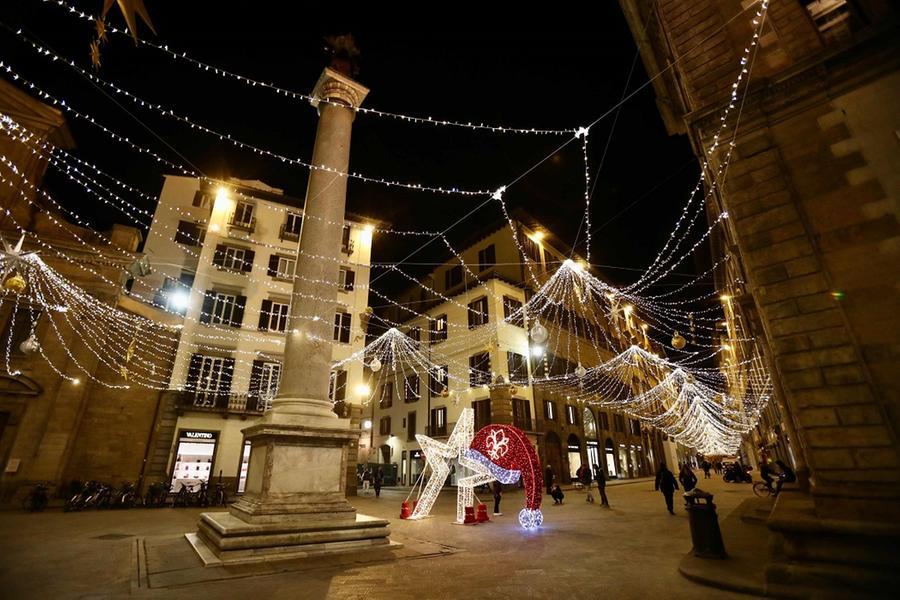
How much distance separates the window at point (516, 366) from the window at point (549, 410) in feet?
7.85

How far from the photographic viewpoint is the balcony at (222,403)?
18328 mm

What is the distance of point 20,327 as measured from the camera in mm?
15445

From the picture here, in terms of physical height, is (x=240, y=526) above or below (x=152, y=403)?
below

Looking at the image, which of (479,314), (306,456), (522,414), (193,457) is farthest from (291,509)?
(479,314)

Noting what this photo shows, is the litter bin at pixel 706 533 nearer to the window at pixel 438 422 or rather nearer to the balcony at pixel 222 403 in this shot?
the balcony at pixel 222 403

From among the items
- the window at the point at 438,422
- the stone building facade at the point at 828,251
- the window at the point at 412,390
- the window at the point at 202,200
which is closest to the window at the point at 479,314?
the window at the point at 438,422

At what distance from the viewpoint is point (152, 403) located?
59.1 feet

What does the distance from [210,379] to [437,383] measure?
1336cm

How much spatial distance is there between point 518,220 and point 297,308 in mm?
21705

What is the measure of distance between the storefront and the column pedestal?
12142 mm

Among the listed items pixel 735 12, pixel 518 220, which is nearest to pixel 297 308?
pixel 735 12

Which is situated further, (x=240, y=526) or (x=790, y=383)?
(x=240, y=526)

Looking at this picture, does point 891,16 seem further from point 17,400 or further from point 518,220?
point 17,400

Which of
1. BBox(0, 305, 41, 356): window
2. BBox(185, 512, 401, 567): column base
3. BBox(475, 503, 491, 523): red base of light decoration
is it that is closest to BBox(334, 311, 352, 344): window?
BBox(0, 305, 41, 356): window
